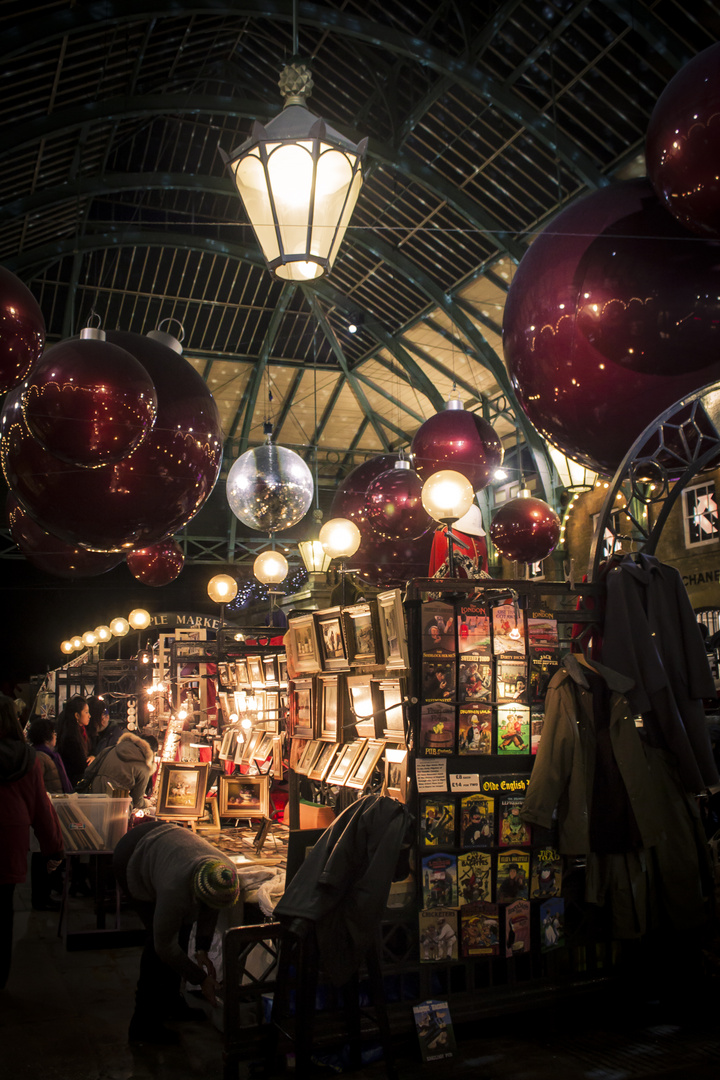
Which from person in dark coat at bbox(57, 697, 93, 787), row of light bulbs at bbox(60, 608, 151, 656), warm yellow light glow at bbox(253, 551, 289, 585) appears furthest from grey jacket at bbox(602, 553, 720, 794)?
row of light bulbs at bbox(60, 608, 151, 656)

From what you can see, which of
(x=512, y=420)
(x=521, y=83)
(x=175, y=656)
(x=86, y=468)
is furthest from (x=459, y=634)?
(x=512, y=420)

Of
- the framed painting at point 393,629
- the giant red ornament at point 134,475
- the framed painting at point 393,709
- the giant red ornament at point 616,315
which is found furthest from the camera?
the framed painting at point 393,709

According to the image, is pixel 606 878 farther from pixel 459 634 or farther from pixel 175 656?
pixel 175 656

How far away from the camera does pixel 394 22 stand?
916 centimetres

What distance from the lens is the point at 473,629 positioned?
13.6 feet

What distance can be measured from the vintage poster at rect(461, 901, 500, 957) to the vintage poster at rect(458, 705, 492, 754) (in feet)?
2.33

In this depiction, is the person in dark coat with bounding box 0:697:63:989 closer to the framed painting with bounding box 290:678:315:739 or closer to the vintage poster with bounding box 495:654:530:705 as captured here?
the framed painting with bounding box 290:678:315:739

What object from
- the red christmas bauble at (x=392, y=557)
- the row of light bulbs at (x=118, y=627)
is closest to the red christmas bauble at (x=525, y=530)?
the red christmas bauble at (x=392, y=557)

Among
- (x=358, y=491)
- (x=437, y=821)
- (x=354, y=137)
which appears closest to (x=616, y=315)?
(x=437, y=821)

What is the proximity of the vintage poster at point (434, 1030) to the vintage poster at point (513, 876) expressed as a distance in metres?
0.55

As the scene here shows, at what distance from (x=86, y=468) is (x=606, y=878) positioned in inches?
114

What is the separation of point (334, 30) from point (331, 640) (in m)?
5.79

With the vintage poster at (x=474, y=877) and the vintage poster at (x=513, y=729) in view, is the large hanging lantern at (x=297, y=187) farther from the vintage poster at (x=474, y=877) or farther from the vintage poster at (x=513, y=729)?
the vintage poster at (x=474, y=877)

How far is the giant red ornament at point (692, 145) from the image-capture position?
159 cm
